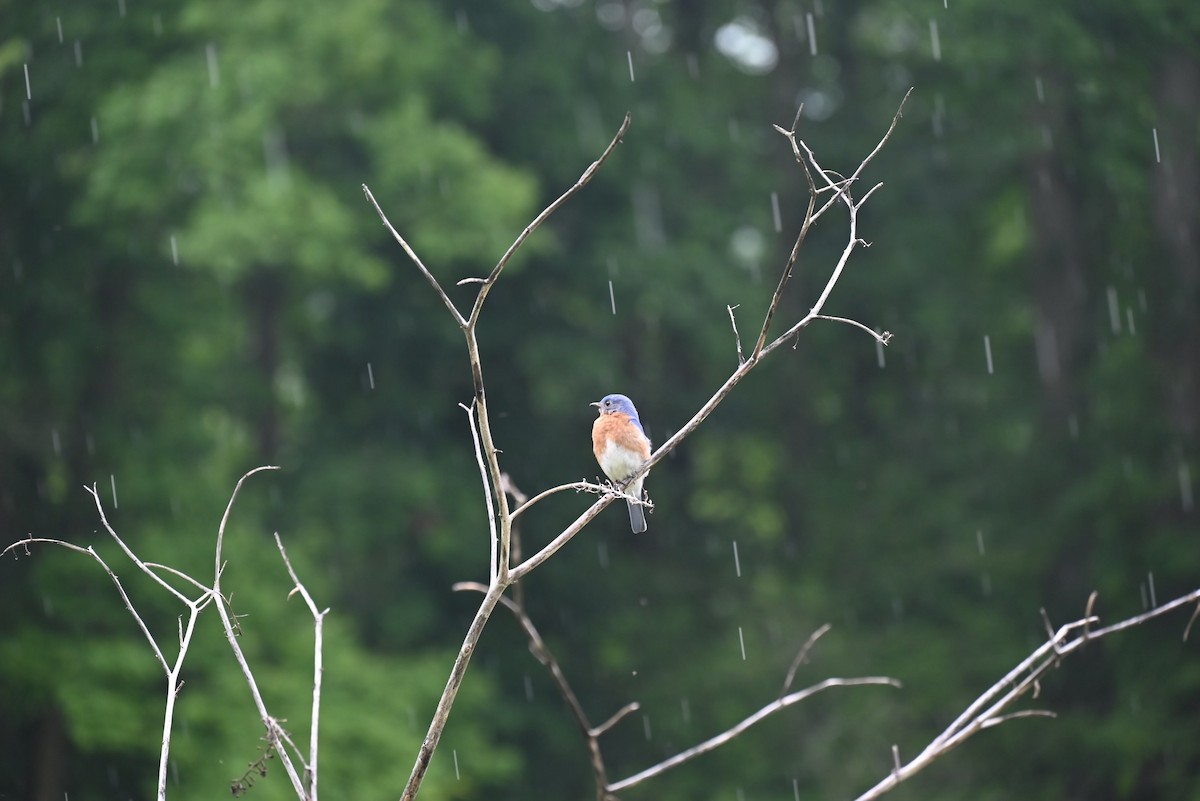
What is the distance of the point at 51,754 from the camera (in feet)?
36.3

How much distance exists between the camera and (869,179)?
15688 millimetres

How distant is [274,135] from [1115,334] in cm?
788

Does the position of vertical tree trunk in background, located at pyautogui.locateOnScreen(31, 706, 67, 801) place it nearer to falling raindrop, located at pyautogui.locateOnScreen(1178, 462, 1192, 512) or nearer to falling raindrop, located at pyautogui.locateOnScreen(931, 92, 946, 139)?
falling raindrop, located at pyautogui.locateOnScreen(1178, 462, 1192, 512)

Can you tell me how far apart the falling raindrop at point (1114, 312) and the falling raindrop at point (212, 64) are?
8.37 meters

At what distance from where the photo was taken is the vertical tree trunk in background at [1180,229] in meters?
11.3

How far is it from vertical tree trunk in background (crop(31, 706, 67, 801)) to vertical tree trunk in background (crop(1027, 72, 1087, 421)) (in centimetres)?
974

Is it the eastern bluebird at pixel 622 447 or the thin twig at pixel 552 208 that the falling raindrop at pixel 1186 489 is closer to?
the eastern bluebird at pixel 622 447

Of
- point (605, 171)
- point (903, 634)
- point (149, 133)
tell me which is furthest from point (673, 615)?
point (149, 133)

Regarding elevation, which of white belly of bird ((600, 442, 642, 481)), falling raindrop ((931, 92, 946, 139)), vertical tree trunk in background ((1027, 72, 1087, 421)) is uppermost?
white belly of bird ((600, 442, 642, 481))

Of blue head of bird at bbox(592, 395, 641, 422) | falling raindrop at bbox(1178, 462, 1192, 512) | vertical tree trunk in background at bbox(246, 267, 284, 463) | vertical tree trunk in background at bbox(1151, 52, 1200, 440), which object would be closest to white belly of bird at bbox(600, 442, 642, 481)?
blue head of bird at bbox(592, 395, 641, 422)

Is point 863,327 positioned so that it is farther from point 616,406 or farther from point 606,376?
point 606,376

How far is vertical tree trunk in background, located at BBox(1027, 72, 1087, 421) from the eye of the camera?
1472 centimetres

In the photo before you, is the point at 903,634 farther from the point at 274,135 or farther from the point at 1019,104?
the point at 274,135

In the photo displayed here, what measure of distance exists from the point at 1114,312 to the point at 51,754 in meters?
10.1
